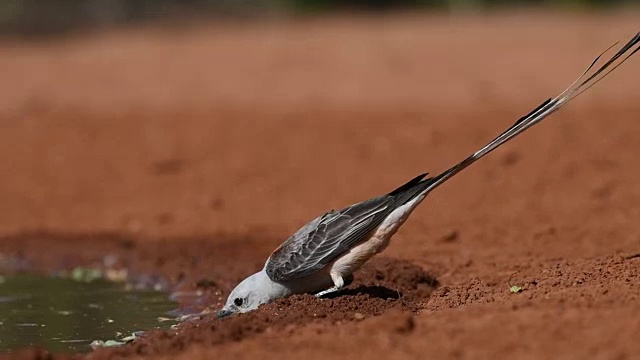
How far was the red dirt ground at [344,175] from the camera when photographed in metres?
6.46

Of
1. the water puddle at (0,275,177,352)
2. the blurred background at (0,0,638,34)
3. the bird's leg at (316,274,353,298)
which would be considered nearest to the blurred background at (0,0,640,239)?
the blurred background at (0,0,638,34)

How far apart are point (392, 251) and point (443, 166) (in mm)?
3152

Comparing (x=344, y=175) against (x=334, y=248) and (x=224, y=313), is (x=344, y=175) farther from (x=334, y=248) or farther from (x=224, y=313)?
(x=224, y=313)

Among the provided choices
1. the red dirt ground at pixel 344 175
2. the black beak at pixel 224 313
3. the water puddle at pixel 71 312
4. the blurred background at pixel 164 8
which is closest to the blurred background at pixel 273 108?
the red dirt ground at pixel 344 175

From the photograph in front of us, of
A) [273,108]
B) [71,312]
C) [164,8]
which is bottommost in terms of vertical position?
[71,312]

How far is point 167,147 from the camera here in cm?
1481

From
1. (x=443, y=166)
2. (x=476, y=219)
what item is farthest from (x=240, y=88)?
(x=476, y=219)

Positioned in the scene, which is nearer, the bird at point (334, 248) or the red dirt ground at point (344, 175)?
the red dirt ground at point (344, 175)

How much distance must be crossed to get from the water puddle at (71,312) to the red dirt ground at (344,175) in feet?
Result: 1.27

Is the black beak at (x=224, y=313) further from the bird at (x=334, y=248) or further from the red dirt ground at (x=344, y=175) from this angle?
the red dirt ground at (x=344, y=175)

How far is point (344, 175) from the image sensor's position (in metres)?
13.1

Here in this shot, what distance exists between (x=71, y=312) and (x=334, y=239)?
2323mm

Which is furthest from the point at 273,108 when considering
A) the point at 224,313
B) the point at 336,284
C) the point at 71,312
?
the point at 224,313

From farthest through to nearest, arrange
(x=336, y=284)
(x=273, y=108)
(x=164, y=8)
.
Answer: (x=164, y=8), (x=273, y=108), (x=336, y=284)
